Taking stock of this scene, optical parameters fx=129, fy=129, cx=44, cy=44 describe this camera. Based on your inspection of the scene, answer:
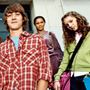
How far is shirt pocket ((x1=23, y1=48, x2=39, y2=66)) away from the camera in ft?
5.29

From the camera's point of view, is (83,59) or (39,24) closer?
(83,59)

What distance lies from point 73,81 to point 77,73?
14cm

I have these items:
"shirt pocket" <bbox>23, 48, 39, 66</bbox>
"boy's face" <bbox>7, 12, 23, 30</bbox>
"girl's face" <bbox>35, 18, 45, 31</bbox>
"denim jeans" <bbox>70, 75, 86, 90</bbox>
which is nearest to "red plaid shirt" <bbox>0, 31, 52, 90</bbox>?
"shirt pocket" <bbox>23, 48, 39, 66</bbox>

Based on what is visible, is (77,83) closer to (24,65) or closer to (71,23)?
(24,65)

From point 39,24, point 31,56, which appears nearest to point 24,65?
point 31,56

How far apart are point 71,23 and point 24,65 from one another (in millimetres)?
1338

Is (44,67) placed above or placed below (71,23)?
below

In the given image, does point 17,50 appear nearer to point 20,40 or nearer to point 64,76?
point 20,40

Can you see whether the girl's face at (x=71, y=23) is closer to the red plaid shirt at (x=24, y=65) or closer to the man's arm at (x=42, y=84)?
the red plaid shirt at (x=24, y=65)

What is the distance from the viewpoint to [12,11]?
6.66 ft

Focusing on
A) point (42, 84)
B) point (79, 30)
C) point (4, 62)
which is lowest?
point (42, 84)

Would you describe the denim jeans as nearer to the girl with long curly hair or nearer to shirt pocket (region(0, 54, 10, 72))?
the girl with long curly hair

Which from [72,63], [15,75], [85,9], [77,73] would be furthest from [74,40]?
[85,9]

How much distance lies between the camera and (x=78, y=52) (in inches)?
83.3
